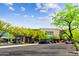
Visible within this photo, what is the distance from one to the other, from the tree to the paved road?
2.04ft

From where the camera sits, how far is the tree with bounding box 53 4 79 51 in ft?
50.5

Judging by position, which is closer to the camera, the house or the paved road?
the paved road

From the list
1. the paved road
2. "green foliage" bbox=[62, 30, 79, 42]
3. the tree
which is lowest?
the paved road

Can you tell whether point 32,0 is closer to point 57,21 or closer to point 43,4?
point 43,4

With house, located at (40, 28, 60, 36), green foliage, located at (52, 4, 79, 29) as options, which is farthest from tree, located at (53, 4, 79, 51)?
house, located at (40, 28, 60, 36)

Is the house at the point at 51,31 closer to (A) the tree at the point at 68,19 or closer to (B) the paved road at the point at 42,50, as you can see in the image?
(A) the tree at the point at 68,19

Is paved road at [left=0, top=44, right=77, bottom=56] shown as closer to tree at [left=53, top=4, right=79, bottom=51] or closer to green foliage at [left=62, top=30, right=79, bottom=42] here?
green foliage at [left=62, top=30, right=79, bottom=42]

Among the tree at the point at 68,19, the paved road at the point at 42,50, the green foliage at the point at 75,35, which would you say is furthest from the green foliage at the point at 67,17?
the paved road at the point at 42,50

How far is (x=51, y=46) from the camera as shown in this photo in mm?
15906

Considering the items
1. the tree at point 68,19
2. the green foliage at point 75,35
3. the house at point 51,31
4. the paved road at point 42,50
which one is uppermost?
the tree at point 68,19

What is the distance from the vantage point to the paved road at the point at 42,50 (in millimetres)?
15281

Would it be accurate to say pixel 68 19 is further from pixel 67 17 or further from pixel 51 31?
pixel 51 31

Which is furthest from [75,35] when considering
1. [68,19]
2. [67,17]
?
[67,17]

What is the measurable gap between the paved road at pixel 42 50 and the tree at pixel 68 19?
622 millimetres
